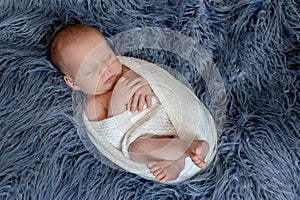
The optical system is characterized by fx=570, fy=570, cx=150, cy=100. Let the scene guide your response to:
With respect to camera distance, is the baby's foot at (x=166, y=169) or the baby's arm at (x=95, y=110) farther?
the baby's arm at (x=95, y=110)

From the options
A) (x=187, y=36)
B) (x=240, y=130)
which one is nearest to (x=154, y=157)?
(x=240, y=130)

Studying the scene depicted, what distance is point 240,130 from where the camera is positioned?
3.29 ft

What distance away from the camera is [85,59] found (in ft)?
3.19

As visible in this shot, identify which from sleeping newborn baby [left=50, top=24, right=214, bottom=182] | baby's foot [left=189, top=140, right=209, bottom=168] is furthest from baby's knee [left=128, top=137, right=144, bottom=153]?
baby's foot [left=189, top=140, right=209, bottom=168]

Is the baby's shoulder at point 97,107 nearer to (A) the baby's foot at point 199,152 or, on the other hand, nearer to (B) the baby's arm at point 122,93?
(B) the baby's arm at point 122,93

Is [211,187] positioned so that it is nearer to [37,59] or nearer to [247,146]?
[247,146]

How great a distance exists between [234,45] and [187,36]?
9 centimetres

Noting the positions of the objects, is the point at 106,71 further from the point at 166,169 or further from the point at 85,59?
the point at 166,169

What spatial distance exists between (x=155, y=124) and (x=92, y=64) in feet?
0.51

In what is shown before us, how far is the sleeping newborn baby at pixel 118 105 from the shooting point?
97 cm

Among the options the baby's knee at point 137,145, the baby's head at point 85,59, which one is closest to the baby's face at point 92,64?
the baby's head at point 85,59

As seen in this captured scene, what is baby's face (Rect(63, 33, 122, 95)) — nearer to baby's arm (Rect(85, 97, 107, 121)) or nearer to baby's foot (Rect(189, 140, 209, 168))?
baby's arm (Rect(85, 97, 107, 121))

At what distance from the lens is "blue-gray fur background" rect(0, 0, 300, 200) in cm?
97

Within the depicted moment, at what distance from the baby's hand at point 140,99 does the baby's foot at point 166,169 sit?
11 centimetres
